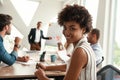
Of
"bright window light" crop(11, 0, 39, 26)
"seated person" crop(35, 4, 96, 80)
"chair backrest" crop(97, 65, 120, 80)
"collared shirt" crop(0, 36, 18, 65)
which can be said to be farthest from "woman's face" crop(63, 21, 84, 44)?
"bright window light" crop(11, 0, 39, 26)

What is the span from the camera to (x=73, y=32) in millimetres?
1567

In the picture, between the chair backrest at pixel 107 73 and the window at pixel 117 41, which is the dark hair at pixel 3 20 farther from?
the window at pixel 117 41

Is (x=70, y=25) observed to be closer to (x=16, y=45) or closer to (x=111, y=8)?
(x=16, y=45)

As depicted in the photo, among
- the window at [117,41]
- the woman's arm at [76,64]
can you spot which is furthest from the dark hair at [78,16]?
the window at [117,41]

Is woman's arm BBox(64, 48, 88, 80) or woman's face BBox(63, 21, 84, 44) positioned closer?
woman's arm BBox(64, 48, 88, 80)

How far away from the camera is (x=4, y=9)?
907 centimetres

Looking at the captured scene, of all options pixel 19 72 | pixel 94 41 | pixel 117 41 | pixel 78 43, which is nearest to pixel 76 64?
pixel 78 43

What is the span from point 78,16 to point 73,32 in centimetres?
12

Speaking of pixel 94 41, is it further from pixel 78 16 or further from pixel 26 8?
pixel 26 8

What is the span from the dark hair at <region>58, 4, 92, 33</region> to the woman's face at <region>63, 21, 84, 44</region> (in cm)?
3

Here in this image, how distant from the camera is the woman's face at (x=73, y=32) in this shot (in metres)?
1.57

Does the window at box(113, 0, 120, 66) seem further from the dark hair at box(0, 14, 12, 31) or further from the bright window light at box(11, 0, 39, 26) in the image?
the bright window light at box(11, 0, 39, 26)

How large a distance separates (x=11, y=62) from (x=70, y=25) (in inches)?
49.0

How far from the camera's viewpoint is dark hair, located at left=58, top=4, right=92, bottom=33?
1.57 m
